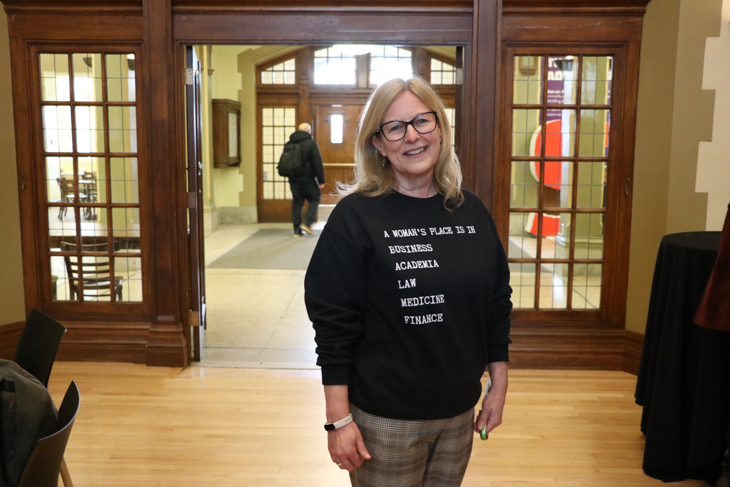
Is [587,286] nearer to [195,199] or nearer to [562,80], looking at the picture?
[562,80]

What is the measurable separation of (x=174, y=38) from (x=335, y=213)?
314cm

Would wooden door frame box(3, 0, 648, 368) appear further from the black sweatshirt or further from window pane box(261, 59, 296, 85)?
window pane box(261, 59, 296, 85)

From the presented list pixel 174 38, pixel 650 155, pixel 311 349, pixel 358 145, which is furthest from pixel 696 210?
pixel 174 38

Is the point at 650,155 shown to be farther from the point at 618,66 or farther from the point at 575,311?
the point at 575,311

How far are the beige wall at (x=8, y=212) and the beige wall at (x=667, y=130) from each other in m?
4.07

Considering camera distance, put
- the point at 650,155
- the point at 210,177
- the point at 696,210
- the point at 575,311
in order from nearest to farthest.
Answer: the point at 696,210
the point at 650,155
the point at 575,311
the point at 210,177

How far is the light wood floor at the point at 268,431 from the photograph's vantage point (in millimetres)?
3070

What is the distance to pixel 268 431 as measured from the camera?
354 centimetres

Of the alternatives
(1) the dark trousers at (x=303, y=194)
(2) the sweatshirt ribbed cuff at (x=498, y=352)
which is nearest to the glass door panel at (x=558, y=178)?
(2) the sweatshirt ribbed cuff at (x=498, y=352)

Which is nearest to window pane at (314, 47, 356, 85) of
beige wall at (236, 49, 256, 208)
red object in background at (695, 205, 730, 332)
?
beige wall at (236, 49, 256, 208)

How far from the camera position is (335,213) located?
168 cm

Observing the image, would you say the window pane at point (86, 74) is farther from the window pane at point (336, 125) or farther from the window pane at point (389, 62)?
the window pane at point (336, 125)

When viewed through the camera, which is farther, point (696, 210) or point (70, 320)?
point (70, 320)

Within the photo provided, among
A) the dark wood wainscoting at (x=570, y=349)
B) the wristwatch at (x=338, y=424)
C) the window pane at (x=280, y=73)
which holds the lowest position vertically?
the dark wood wainscoting at (x=570, y=349)
